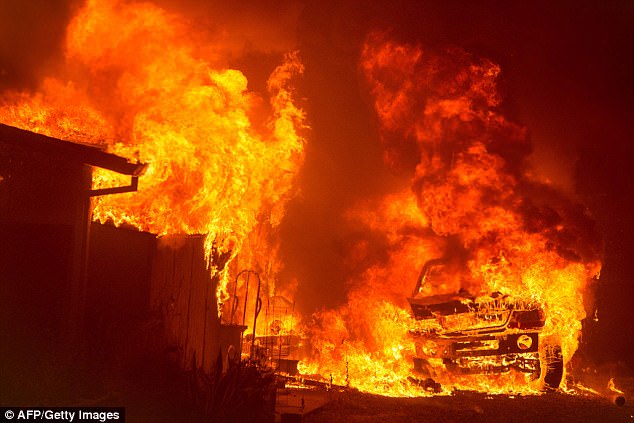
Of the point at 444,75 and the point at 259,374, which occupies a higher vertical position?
the point at 444,75

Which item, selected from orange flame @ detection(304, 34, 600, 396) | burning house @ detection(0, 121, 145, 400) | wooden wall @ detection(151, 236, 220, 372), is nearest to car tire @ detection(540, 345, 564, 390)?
orange flame @ detection(304, 34, 600, 396)

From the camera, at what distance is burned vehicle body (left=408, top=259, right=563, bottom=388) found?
47.8ft

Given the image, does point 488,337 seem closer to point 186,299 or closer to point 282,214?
point 186,299

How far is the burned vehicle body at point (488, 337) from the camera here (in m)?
14.6

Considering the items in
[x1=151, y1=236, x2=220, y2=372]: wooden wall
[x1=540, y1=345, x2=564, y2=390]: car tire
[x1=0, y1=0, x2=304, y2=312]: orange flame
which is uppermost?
[x1=0, y1=0, x2=304, y2=312]: orange flame

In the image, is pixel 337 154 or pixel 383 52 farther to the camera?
pixel 337 154

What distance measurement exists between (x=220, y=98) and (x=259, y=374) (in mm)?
7272

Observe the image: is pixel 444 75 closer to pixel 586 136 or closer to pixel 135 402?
pixel 586 136

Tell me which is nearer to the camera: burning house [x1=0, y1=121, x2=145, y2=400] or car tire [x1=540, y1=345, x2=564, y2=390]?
burning house [x1=0, y1=121, x2=145, y2=400]

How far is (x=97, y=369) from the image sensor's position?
30.2 ft

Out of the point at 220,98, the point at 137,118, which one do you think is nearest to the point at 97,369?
the point at 137,118

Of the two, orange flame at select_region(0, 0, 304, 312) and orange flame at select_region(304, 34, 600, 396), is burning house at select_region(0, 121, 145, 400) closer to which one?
orange flame at select_region(0, 0, 304, 312)

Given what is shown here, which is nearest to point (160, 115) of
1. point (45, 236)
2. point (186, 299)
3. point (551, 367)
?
point (186, 299)

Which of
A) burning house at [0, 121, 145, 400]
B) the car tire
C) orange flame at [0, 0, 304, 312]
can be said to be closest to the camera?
burning house at [0, 121, 145, 400]
